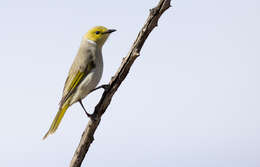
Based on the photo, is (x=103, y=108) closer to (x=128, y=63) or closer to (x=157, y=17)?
(x=128, y=63)

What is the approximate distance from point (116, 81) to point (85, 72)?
2.00ft

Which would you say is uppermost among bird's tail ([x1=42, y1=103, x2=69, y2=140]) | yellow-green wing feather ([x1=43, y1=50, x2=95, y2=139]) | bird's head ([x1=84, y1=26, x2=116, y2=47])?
bird's head ([x1=84, y1=26, x2=116, y2=47])

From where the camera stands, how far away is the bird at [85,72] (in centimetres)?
549

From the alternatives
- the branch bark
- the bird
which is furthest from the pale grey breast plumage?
the branch bark

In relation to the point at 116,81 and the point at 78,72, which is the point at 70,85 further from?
the point at 116,81

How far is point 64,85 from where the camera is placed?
5.82m

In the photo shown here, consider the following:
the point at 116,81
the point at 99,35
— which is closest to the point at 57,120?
the point at 116,81

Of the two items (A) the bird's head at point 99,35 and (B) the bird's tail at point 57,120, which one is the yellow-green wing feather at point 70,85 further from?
(A) the bird's head at point 99,35

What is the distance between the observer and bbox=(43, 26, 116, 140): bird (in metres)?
5.49

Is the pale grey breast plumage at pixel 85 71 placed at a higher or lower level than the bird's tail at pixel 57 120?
higher

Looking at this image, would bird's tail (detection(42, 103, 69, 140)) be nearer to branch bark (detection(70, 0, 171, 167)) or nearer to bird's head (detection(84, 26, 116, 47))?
branch bark (detection(70, 0, 171, 167))

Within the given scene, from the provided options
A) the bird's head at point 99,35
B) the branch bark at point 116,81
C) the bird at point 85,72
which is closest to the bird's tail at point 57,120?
the bird at point 85,72

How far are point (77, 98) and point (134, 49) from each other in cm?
137

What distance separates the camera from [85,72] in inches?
217
